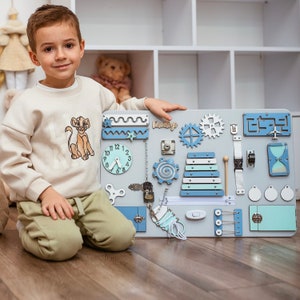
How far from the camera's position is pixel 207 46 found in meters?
1.99

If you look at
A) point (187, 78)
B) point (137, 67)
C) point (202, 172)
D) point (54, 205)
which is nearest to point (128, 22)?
point (137, 67)

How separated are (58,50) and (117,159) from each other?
12.4 inches

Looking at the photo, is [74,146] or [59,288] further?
[74,146]

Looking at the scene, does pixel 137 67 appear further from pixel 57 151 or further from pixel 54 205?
pixel 54 205

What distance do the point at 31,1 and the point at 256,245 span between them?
145 centimetres

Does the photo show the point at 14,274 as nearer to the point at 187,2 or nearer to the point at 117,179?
the point at 117,179

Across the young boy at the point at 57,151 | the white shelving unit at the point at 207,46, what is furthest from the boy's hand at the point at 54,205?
the white shelving unit at the point at 207,46

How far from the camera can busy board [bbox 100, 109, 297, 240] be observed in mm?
1279

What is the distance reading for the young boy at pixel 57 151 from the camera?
1151 millimetres

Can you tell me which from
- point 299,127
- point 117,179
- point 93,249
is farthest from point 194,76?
point 93,249

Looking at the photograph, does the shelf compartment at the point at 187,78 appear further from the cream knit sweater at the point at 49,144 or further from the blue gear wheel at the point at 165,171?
the cream knit sweater at the point at 49,144

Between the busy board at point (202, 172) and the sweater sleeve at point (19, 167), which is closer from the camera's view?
the sweater sleeve at point (19, 167)

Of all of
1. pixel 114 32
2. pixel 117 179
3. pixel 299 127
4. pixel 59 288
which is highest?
pixel 114 32

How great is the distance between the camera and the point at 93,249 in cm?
118
